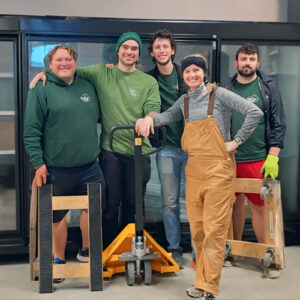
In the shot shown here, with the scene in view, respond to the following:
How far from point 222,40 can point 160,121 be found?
1.05 m

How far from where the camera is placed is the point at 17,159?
3.26 meters

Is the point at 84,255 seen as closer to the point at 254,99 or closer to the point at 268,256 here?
the point at 268,256

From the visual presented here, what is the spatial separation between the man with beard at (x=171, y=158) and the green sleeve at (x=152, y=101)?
167mm

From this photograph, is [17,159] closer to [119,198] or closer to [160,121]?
[119,198]

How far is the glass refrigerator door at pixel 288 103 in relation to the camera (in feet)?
12.2

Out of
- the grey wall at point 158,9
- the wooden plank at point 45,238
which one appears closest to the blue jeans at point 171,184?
the wooden plank at point 45,238

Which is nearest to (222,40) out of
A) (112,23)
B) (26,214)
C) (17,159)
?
(112,23)

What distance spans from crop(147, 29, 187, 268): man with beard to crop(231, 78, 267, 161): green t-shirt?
409 millimetres

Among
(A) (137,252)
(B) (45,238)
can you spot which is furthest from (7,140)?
(A) (137,252)

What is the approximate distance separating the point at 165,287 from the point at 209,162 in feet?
3.15

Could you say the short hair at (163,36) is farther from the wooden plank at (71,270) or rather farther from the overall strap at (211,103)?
the wooden plank at (71,270)

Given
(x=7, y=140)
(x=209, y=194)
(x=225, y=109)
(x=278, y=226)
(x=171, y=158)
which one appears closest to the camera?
(x=209, y=194)

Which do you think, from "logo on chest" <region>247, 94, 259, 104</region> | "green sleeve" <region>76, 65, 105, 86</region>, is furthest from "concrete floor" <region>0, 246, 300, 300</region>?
"green sleeve" <region>76, 65, 105, 86</region>

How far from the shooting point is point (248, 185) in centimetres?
312
